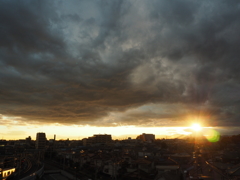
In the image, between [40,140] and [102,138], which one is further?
[102,138]

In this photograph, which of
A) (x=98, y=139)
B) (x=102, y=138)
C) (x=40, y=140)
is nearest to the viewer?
(x=40, y=140)

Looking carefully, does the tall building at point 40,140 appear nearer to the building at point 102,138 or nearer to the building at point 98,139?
the building at point 98,139

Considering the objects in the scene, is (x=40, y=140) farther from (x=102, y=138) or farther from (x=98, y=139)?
(x=102, y=138)

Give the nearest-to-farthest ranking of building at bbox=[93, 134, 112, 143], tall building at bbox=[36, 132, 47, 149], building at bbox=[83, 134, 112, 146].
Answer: tall building at bbox=[36, 132, 47, 149]
building at bbox=[83, 134, 112, 146]
building at bbox=[93, 134, 112, 143]

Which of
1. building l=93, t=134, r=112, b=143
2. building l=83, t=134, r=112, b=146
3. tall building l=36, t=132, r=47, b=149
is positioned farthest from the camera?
building l=93, t=134, r=112, b=143

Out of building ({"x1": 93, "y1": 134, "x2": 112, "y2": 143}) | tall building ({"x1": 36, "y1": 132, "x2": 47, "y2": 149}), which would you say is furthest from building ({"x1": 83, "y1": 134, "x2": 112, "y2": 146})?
tall building ({"x1": 36, "y1": 132, "x2": 47, "y2": 149})

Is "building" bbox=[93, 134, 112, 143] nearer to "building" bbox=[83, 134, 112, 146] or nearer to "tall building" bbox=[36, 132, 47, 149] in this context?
"building" bbox=[83, 134, 112, 146]

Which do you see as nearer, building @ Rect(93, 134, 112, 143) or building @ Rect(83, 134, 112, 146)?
building @ Rect(83, 134, 112, 146)

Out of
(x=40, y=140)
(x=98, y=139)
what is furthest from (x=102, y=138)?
(x=40, y=140)

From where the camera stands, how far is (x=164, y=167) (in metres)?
37.8

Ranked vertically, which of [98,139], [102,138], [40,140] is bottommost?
[98,139]

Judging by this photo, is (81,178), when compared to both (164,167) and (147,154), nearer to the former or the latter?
(164,167)

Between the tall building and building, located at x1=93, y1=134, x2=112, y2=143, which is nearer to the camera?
the tall building

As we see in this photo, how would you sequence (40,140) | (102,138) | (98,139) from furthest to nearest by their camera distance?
(102,138)
(98,139)
(40,140)
